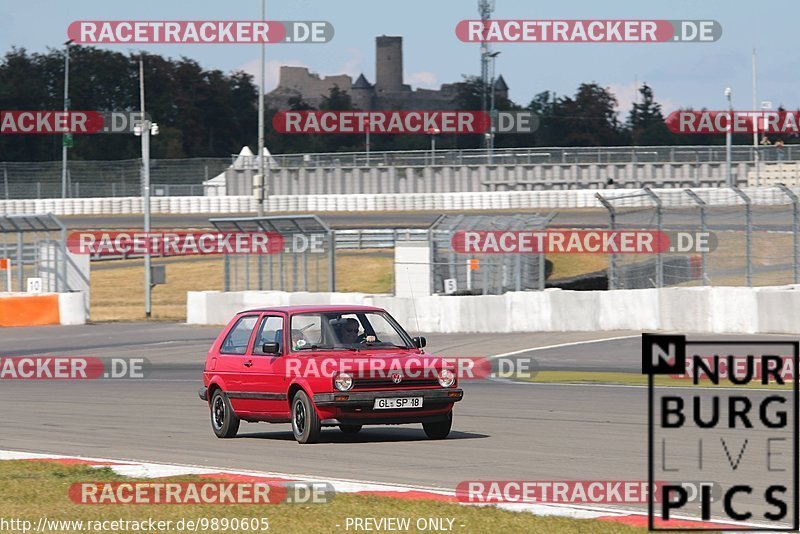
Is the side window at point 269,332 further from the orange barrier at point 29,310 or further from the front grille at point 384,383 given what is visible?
the orange barrier at point 29,310

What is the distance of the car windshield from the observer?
11836 millimetres

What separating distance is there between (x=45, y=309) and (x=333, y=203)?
73.0 ft

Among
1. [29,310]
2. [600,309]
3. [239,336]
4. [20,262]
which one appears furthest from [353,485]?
[20,262]

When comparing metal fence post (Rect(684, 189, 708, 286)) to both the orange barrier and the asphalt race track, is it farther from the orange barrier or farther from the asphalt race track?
the orange barrier

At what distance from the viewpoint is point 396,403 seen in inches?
441

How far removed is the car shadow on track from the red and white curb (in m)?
2.12

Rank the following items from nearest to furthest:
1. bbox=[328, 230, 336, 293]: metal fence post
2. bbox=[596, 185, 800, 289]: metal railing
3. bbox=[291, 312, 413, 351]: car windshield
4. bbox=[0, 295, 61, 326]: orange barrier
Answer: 1. bbox=[291, 312, 413, 351]: car windshield
2. bbox=[596, 185, 800, 289]: metal railing
3. bbox=[328, 230, 336, 293]: metal fence post
4. bbox=[0, 295, 61, 326]: orange barrier

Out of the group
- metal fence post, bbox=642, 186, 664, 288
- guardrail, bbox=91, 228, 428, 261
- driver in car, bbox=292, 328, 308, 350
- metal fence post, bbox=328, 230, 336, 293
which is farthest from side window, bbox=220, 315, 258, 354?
guardrail, bbox=91, 228, 428, 261

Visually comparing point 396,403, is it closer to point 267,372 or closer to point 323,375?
point 323,375

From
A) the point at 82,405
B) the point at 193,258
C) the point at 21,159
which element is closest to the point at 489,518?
the point at 82,405

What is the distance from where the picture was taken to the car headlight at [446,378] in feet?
37.5

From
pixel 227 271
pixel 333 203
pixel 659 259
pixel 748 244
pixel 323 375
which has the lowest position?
pixel 323 375

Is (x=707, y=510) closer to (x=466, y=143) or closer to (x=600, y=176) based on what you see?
(x=600, y=176)

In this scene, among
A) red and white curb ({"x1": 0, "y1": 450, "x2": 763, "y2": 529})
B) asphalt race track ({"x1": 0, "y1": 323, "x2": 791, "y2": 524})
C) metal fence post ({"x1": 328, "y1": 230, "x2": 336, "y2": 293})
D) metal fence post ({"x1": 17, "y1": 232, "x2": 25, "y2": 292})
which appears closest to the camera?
red and white curb ({"x1": 0, "y1": 450, "x2": 763, "y2": 529})
